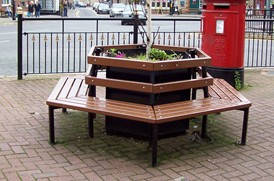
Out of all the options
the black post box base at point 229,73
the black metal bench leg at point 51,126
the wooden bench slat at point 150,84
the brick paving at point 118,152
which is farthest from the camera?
the black post box base at point 229,73

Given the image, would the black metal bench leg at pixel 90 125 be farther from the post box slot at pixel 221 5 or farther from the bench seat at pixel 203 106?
the post box slot at pixel 221 5

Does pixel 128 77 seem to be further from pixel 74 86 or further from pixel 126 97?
pixel 74 86

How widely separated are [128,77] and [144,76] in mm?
236

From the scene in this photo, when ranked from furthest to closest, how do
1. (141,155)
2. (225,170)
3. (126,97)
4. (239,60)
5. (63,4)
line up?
(63,4) < (239,60) < (126,97) < (141,155) < (225,170)

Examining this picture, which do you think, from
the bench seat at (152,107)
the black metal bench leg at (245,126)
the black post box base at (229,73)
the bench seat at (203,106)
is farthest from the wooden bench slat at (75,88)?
the black post box base at (229,73)

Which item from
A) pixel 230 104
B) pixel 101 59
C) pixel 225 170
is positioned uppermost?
pixel 101 59

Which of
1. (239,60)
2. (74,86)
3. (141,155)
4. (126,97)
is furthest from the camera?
(239,60)

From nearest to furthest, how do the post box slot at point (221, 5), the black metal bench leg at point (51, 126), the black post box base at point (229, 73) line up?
the black metal bench leg at point (51, 126)
the post box slot at point (221, 5)
the black post box base at point (229, 73)

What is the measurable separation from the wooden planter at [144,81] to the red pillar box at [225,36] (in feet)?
9.08

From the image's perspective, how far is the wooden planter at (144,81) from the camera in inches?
201

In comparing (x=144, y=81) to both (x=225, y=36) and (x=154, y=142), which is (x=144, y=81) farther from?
(x=225, y=36)

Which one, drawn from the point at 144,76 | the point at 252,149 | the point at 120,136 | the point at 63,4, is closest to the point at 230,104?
the point at 252,149

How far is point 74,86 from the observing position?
6238 millimetres

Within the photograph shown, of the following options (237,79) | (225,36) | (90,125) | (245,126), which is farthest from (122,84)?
(237,79)
